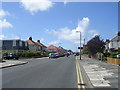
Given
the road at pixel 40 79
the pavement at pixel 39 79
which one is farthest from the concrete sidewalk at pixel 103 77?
the pavement at pixel 39 79

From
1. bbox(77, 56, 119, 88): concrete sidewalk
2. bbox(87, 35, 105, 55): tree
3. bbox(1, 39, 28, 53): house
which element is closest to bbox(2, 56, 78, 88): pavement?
bbox(77, 56, 119, 88): concrete sidewalk

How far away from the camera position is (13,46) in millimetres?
90062

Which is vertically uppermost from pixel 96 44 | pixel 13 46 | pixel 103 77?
pixel 13 46

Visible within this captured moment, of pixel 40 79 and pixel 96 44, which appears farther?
pixel 96 44

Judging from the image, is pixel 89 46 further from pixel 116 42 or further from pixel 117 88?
pixel 117 88

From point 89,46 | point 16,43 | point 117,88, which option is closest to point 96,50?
point 89,46

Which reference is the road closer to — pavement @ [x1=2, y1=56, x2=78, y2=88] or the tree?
pavement @ [x1=2, y1=56, x2=78, y2=88]

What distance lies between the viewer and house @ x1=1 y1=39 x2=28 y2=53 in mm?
88775

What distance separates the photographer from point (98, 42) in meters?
64.8

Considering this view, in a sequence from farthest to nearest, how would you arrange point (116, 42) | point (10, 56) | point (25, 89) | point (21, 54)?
point (116, 42) < point (21, 54) < point (10, 56) < point (25, 89)

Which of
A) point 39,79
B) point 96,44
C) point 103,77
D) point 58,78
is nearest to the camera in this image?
point 39,79

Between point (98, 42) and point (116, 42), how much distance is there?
70.1ft

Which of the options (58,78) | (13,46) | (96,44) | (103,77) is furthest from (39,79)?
(13,46)

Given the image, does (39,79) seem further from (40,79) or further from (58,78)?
(58,78)
